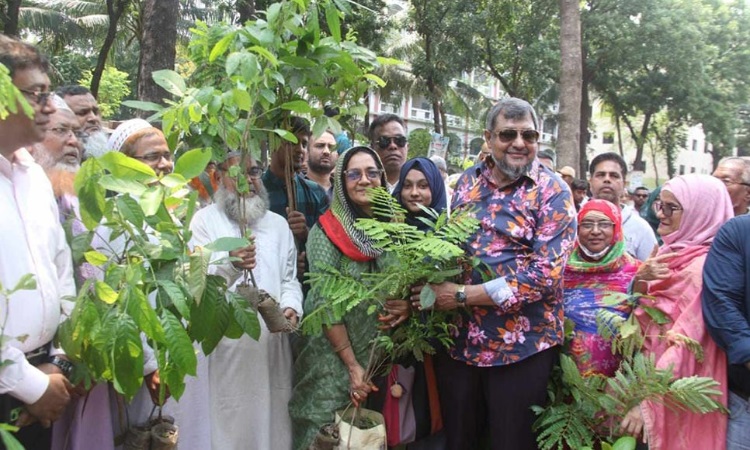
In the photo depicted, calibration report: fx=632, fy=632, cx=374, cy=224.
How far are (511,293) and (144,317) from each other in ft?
5.21

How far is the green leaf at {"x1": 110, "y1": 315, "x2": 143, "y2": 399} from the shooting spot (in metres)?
1.99

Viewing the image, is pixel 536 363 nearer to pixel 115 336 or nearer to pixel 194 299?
pixel 194 299

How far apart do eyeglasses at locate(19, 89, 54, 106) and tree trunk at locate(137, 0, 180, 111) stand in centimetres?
555

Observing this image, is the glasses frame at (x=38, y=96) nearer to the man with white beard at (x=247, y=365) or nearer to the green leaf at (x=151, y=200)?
the green leaf at (x=151, y=200)

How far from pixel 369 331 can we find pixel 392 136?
1.68 metres

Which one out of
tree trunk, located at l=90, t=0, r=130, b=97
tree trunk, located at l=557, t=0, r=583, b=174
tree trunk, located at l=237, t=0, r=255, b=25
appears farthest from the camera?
tree trunk, located at l=90, t=0, r=130, b=97

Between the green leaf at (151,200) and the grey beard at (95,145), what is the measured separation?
1691 millimetres

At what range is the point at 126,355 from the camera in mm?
2037

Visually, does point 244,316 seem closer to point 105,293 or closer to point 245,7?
point 105,293

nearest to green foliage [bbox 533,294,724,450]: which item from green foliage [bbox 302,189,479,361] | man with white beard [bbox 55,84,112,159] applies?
green foliage [bbox 302,189,479,361]

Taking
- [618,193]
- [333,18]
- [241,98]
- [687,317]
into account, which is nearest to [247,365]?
[241,98]

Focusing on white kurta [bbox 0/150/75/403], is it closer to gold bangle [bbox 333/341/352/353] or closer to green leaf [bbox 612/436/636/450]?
gold bangle [bbox 333/341/352/353]

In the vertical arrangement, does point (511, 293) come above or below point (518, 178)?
below

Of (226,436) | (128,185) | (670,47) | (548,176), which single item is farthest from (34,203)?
(670,47)
